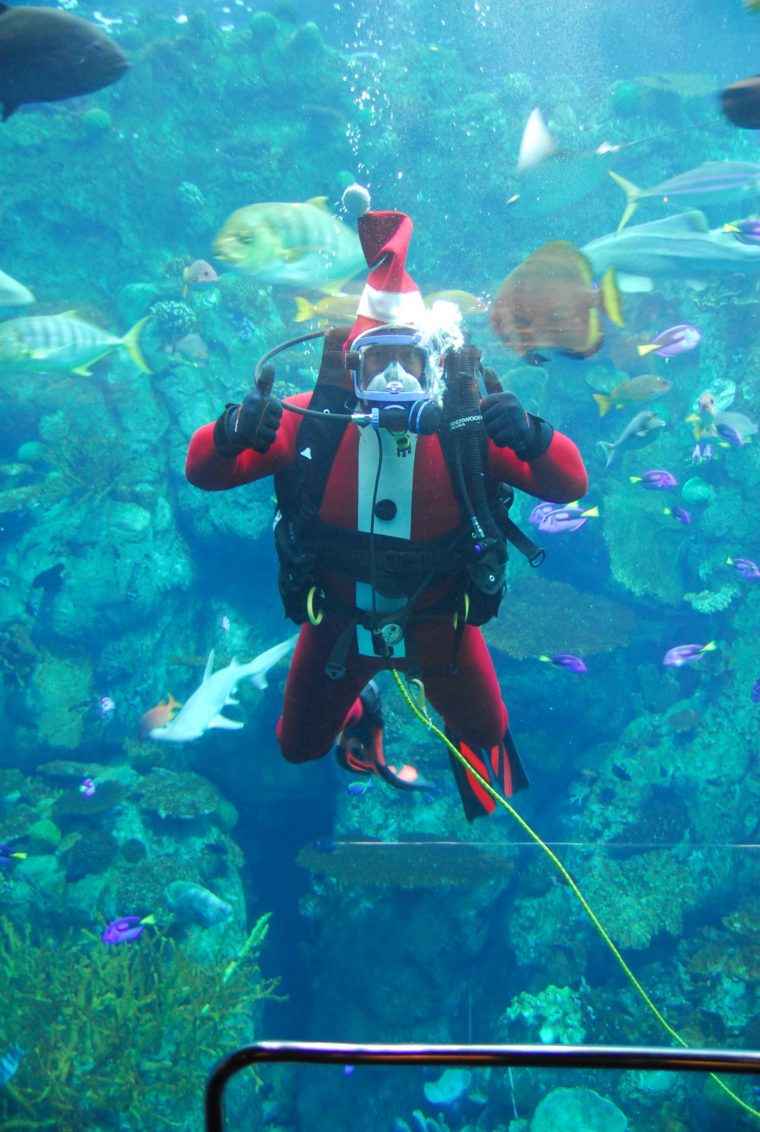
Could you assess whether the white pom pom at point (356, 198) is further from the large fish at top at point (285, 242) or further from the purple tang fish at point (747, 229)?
the purple tang fish at point (747, 229)

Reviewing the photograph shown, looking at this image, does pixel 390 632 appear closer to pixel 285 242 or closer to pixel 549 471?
pixel 549 471

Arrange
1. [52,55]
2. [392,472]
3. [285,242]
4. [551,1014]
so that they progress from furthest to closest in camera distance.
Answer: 1. [551,1014]
2. [285,242]
3. [52,55]
4. [392,472]

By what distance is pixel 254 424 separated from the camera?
2.21 metres

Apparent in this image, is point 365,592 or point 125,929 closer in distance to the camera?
point 365,592

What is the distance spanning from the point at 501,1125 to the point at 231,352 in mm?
9931

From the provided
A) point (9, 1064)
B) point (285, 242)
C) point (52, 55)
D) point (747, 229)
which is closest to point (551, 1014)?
point (9, 1064)

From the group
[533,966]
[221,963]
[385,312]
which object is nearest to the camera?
[385,312]

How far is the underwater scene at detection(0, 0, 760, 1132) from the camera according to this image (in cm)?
276

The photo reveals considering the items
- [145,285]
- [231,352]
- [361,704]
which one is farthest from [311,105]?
[361,704]

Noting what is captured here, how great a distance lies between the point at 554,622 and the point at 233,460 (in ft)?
20.6

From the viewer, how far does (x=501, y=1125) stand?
5199mm

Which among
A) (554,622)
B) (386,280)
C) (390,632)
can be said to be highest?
(386,280)

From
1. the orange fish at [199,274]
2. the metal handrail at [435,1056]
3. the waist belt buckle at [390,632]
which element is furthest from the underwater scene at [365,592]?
the metal handrail at [435,1056]

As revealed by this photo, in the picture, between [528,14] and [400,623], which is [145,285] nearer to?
[400,623]
